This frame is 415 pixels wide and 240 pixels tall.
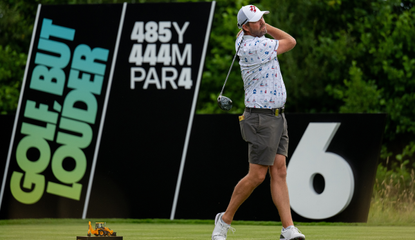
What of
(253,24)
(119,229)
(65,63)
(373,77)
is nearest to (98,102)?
(65,63)

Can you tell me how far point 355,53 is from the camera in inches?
520

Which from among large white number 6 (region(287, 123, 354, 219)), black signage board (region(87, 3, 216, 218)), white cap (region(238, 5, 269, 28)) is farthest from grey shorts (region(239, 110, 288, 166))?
black signage board (region(87, 3, 216, 218))

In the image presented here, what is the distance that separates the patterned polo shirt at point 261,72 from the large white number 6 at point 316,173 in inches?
120

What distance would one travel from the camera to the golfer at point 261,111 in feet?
15.5

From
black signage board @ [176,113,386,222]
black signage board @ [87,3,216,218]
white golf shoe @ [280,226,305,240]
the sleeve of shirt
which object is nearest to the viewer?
white golf shoe @ [280,226,305,240]

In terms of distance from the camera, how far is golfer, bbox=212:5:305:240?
15.5 ft

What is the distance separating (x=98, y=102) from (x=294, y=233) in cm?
449

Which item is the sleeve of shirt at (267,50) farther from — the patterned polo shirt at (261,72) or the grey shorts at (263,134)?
the grey shorts at (263,134)

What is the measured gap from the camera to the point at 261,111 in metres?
4.77

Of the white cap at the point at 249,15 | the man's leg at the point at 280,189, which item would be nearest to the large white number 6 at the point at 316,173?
the man's leg at the point at 280,189

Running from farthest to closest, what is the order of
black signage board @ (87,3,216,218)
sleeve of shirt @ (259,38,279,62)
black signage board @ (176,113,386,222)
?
black signage board @ (87,3,216,218) < black signage board @ (176,113,386,222) < sleeve of shirt @ (259,38,279,62)

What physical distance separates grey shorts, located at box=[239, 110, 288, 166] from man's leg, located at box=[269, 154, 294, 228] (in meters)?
0.11

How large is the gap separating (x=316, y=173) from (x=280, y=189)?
301cm

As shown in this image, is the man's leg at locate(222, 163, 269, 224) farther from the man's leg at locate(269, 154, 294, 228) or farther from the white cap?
the white cap
